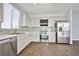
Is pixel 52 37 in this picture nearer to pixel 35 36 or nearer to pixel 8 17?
pixel 35 36

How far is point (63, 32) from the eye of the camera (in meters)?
7.53

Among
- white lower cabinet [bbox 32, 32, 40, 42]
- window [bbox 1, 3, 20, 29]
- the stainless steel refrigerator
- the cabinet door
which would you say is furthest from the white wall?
window [bbox 1, 3, 20, 29]

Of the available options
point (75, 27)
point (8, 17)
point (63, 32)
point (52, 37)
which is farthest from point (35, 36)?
point (8, 17)

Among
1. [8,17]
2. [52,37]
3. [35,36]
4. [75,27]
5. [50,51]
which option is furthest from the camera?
[75,27]

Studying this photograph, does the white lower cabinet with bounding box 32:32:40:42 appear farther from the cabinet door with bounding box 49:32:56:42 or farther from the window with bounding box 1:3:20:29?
the window with bounding box 1:3:20:29

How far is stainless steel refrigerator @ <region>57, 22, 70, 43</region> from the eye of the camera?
748cm

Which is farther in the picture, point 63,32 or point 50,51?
point 63,32

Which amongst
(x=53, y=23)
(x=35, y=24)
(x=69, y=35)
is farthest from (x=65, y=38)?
(x=35, y=24)

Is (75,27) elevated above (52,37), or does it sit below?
above

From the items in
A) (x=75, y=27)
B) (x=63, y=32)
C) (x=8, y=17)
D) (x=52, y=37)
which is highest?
(x=8, y=17)

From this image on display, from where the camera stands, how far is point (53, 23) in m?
8.54

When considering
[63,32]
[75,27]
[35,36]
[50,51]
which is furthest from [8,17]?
[75,27]

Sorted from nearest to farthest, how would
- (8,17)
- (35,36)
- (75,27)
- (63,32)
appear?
(8,17), (63,32), (35,36), (75,27)

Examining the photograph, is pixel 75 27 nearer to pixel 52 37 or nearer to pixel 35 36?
pixel 52 37
